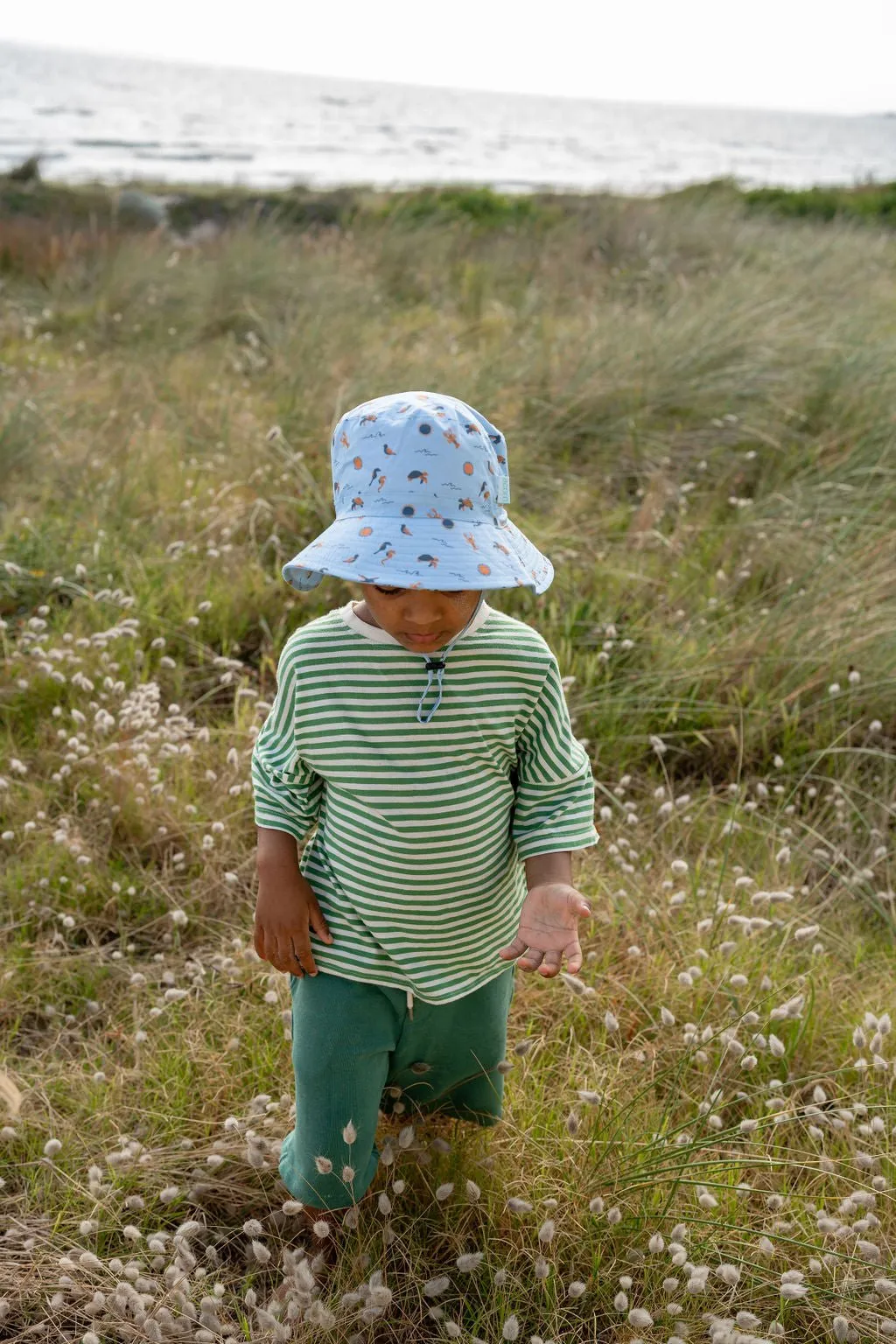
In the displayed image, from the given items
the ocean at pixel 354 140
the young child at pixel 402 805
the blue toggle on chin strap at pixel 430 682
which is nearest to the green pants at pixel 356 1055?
the young child at pixel 402 805

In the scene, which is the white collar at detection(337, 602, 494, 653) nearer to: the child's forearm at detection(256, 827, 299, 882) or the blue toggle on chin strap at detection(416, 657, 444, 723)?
the blue toggle on chin strap at detection(416, 657, 444, 723)

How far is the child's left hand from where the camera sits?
5.12ft

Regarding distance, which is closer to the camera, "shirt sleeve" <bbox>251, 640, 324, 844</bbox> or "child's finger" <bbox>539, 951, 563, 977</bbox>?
"child's finger" <bbox>539, 951, 563, 977</bbox>

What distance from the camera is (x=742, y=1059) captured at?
1901 millimetres

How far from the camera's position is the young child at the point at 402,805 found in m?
1.55

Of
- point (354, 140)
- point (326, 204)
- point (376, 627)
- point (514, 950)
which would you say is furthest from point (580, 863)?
point (354, 140)

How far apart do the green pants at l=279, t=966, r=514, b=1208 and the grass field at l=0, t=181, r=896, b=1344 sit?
0.07 m

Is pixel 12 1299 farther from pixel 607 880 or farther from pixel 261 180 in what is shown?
pixel 261 180

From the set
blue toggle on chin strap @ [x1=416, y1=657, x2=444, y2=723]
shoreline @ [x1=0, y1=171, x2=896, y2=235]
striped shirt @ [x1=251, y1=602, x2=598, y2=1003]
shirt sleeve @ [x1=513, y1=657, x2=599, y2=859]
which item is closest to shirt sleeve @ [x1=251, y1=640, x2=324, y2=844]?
striped shirt @ [x1=251, y1=602, x2=598, y2=1003]

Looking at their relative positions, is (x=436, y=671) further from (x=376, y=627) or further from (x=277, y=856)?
(x=277, y=856)

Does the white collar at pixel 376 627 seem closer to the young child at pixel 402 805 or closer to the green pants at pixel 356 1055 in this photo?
the young child at pixel 402 805

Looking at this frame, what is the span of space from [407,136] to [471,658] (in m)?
70.2

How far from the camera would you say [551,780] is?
1714 millimetres

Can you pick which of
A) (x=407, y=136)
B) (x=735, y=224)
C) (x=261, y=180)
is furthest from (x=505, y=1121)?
(x=407, y=136)
